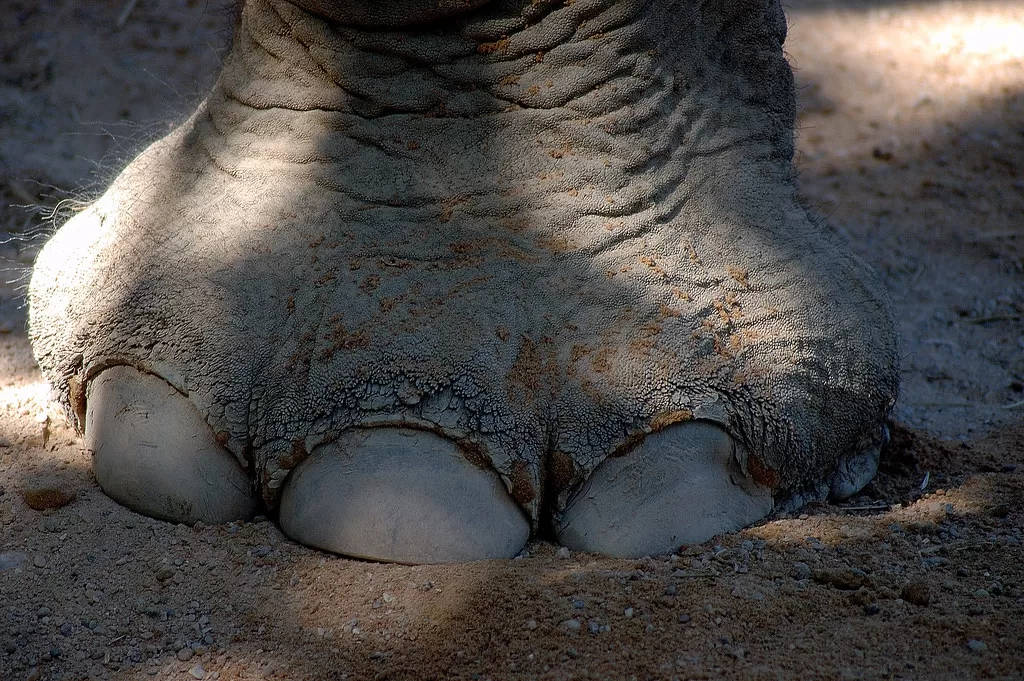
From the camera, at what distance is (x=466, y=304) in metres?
2.04

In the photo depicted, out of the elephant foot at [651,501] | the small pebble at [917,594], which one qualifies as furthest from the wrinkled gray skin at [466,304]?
the small pebble at [917,594]

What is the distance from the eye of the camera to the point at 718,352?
2102 millimetres

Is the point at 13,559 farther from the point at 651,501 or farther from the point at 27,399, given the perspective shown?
the point at 651,501

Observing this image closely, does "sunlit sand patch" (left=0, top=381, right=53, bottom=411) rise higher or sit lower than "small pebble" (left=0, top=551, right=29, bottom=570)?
lower

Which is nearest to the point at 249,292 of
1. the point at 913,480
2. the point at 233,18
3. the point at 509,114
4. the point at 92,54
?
the point at 509,114

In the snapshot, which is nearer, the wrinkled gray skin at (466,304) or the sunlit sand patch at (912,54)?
the wrinkled gray skin at (466,304)

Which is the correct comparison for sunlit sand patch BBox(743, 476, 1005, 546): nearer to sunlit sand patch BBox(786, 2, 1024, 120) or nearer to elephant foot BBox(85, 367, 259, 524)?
elephant foot BBox(85, 367, 259, 524)

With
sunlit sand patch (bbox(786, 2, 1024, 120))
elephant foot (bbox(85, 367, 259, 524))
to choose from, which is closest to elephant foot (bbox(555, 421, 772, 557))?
elephant foot (bbox(85, 367, 259, 524))

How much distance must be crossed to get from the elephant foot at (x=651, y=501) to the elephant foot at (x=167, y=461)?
651mm

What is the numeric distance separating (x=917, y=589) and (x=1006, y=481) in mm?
713

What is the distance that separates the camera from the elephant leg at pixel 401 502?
1941 millimetres

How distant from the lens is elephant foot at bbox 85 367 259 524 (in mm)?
2061

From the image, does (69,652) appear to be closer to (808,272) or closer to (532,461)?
(532,461)

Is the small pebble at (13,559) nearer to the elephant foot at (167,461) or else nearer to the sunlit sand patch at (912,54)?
the elephant foot at (167,461)
